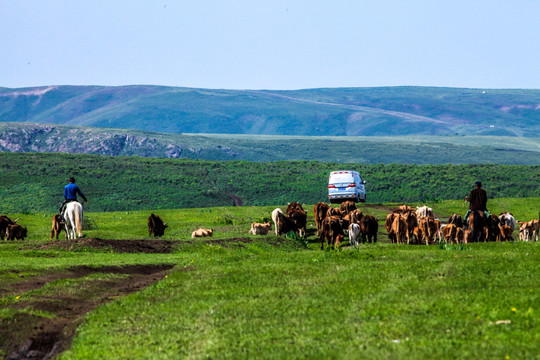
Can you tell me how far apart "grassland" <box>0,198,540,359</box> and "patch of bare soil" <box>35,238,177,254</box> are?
12.4 ft

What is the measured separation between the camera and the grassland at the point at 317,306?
1269cm

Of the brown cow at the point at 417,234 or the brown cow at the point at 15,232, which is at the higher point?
the brown cow at the point at 417,234

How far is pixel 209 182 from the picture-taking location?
11981cm

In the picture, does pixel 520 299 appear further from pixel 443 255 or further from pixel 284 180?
pixel 284 180

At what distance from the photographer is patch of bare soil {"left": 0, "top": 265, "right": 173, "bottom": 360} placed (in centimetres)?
1429

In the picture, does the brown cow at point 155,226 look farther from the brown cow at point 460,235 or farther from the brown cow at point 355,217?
the brown cow at point 460,235

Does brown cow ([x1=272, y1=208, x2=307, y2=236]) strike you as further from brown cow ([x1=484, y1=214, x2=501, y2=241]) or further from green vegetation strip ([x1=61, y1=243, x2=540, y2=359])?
green vegetation strip ([x1=61, y1=243, x2=540, y2=359])

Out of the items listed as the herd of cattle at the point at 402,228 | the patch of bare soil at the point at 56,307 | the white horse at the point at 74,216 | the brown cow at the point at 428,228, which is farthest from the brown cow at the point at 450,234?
the white horse at the point at 74,216

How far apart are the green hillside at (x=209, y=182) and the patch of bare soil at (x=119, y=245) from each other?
6033cm

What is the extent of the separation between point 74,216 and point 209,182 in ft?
282

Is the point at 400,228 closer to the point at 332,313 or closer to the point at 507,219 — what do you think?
the point at 507,219

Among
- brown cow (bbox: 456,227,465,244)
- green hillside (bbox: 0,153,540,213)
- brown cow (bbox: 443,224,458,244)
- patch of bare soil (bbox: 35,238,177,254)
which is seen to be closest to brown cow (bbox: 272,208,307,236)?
patch of bare soil (bbox: 35,238,177,254)

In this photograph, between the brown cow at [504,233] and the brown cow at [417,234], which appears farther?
the brown cow at [504,233]

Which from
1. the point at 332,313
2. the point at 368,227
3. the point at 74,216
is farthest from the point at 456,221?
the point at 332,313
